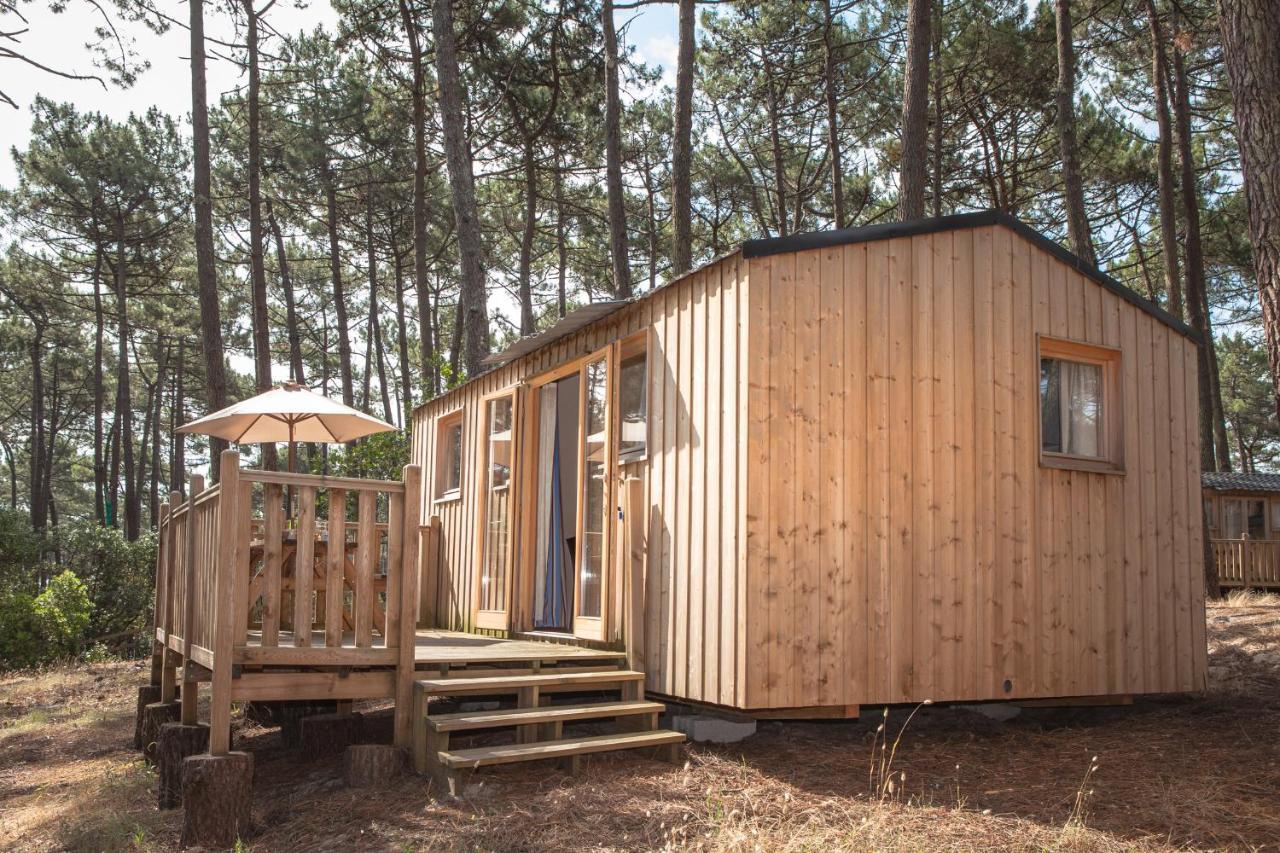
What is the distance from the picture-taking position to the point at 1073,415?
21.2ft

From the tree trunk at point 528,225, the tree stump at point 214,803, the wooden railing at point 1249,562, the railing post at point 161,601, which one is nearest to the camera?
the tree stump at point 214,803

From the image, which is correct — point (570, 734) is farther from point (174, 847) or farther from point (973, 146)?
point (973, 146)

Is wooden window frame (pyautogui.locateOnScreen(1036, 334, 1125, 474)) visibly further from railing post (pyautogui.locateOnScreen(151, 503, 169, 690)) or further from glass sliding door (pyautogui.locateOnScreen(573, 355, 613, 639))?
railing post (pyautogui.locateOnScreen(151, 503, 169, 690))

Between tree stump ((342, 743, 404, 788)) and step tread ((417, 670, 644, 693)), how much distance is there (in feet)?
1.23

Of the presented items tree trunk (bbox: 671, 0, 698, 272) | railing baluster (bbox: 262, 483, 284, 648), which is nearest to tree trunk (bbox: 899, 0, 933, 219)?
tree trunk (bbox: 671, 0, 698, 272)

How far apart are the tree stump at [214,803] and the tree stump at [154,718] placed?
2502mm

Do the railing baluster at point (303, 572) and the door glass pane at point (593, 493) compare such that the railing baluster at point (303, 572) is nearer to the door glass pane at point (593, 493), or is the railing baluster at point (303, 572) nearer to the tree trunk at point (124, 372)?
the door glass pane at point (593, 493)

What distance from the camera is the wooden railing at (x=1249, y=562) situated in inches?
Answer: 716

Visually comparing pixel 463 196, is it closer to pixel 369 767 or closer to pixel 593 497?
pixel 593 497

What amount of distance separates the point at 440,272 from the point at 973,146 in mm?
12105

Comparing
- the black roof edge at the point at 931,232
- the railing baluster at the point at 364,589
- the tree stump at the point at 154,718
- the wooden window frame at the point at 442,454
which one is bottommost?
the tree stump at the point at 154,718

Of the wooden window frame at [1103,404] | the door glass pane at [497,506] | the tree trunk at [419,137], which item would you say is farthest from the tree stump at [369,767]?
the tree trunk at [419,137]

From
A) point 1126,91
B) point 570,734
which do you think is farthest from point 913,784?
point 1126,91

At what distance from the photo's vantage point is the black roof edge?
551cm
